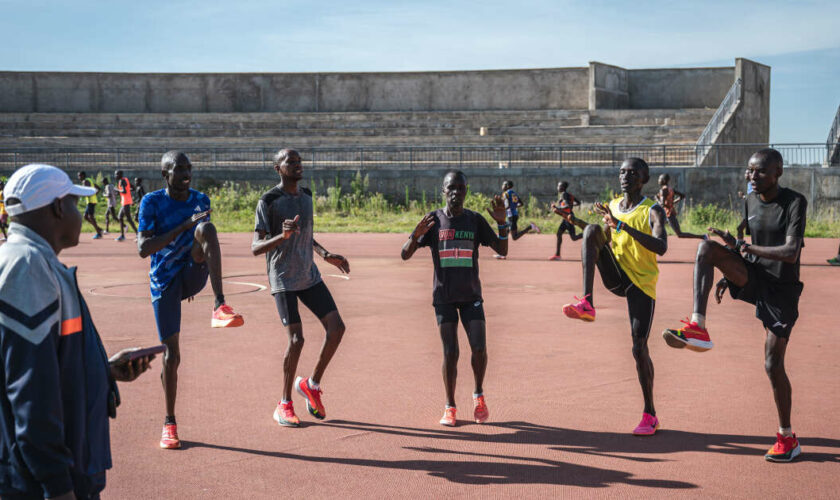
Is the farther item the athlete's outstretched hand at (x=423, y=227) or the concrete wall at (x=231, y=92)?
the concrete wall at (x=231, y=92)

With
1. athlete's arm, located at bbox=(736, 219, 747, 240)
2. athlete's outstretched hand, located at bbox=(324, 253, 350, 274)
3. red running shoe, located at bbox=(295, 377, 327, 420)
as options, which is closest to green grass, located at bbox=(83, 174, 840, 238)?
athlete's arm, located at bbox=(736, 219, 747, 240)

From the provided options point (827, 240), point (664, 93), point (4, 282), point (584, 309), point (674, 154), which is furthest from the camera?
point (664, 93)

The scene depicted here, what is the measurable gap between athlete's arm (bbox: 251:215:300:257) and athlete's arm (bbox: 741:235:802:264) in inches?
119

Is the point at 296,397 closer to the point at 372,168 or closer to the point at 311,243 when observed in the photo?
the point at 311,243

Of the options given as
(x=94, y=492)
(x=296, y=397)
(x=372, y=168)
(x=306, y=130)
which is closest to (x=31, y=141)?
(x=306, y=130)

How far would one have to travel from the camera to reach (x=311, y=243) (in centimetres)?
682

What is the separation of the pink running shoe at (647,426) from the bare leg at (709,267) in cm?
106

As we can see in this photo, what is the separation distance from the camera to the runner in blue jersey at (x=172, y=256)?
6020 mm

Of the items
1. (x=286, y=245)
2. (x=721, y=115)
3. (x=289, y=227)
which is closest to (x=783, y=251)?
(x=289, y=227)

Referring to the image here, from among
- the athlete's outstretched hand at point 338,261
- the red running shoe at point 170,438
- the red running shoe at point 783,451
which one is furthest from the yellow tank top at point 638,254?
the red running shoe at point 170,438

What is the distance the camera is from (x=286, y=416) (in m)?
6.57

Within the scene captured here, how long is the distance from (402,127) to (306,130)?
14.6 ft

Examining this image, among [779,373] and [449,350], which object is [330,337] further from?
[779,373]

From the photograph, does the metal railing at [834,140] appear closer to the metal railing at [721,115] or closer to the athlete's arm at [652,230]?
the metal railing at [721,115]
